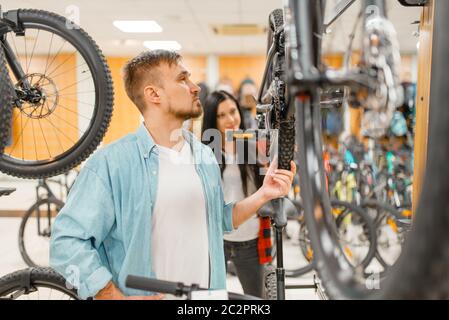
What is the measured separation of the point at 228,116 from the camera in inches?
69.2

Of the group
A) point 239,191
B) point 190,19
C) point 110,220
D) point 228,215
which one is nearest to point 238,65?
point 190,19

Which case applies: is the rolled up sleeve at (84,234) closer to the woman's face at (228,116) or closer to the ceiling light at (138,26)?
the woman's face at (228,116)

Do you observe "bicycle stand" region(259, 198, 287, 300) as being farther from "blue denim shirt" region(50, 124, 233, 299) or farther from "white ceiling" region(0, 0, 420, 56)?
"white ceiling" region(0, 0, 420, 56)

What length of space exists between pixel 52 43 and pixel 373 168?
3231 mm

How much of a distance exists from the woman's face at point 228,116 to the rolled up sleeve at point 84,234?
0.83 m

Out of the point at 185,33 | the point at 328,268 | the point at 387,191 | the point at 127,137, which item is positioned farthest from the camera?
the point at 185,33

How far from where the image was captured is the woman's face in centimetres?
174

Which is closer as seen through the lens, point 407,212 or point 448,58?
point 448,58

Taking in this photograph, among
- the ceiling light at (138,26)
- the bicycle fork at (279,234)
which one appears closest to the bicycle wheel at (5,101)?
the bicycle fork at (279,234)

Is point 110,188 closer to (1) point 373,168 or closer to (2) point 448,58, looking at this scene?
(2) point 448,58

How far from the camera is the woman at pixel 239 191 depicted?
166 cm

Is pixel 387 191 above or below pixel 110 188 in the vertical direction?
below

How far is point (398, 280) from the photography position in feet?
1.30

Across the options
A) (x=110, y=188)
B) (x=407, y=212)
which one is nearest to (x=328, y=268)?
(x=110, y=188)
